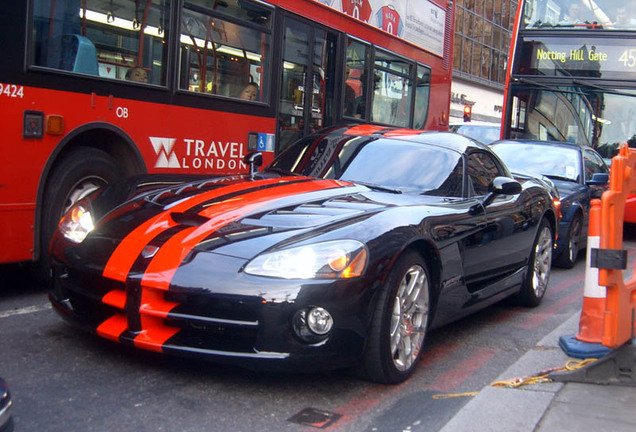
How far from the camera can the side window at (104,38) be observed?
546 centimetres

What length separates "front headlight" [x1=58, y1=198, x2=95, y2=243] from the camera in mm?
4340

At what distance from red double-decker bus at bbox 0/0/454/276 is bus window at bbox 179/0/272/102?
0.01 meters

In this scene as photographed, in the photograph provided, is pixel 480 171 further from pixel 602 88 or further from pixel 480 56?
pixel 480 56

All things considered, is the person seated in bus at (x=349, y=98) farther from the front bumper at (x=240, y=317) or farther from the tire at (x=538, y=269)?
the front bumper at (x=240, y=317)

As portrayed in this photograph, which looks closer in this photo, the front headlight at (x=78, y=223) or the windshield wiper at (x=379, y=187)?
the front headlight at (x=78, y=223)

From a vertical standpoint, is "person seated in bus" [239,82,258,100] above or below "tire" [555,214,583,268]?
above

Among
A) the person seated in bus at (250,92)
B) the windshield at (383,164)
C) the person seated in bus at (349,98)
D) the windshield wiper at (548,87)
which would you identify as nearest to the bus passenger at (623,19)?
the windshield wiper at (548,87)

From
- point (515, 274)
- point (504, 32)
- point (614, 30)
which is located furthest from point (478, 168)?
point (504, 32)

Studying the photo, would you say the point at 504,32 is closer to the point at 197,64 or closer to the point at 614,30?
the point at 614,30

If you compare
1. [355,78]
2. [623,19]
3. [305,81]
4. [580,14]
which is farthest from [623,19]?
[305,81]

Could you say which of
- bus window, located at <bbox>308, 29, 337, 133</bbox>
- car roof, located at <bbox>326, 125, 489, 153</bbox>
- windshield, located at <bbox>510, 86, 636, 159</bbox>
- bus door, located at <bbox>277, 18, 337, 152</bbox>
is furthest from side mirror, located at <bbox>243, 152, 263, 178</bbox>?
windshield, located at <bbox>510, 86, 636, 159</bbox>

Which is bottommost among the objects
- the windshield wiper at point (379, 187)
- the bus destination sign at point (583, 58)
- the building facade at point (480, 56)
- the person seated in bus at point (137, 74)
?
the windshield wiper at point (379, 187)

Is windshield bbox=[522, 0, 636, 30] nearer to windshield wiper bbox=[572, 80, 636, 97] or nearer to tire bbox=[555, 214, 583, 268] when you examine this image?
windshield wiper bbox=[572, 80, 636, 97]

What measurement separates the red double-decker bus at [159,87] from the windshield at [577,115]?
3728mm
